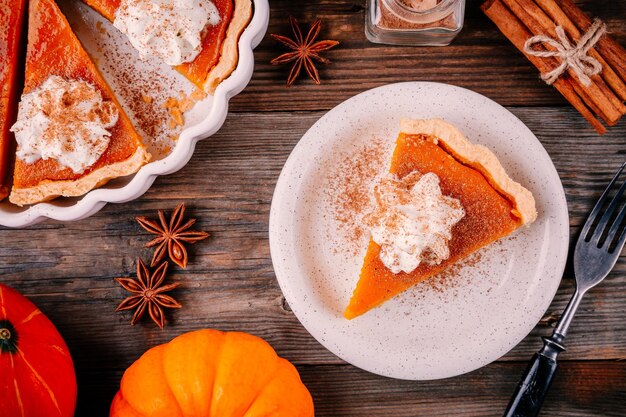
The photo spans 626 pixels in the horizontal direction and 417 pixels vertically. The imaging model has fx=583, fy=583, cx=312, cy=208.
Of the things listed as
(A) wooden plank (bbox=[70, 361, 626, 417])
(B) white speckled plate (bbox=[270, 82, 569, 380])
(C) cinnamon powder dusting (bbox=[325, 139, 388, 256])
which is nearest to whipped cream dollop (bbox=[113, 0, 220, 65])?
(B) white speckled plate (bbox=[270, 82, 569, 380])

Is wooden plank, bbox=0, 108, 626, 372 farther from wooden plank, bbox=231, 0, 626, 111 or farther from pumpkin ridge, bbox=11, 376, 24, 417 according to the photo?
pumpkin ridge, bbox=11, 376, 24, 417

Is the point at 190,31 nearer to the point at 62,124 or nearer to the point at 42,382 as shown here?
the point at 62,124

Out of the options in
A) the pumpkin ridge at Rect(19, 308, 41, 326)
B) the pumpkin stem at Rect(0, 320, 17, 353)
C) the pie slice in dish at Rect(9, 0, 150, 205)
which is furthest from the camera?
the pie slice in dish at Rect(9, 0, 150, 205)

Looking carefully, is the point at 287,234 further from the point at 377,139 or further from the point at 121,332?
the point at 121,332

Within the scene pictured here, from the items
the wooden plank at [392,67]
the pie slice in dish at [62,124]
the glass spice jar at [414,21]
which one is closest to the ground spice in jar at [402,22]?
the glass spice jar at [414,21]

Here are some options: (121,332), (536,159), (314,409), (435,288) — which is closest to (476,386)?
(435,288)
